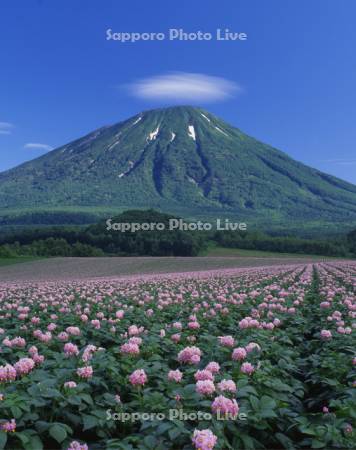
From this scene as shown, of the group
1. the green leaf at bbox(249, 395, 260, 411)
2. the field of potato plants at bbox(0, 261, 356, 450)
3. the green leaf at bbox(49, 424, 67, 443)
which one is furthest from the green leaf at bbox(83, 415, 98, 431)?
the green leaf at bbox(249, 395, 260, 411)

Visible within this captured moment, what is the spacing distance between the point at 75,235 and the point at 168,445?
8281 cm

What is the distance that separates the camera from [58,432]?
3.88 meters

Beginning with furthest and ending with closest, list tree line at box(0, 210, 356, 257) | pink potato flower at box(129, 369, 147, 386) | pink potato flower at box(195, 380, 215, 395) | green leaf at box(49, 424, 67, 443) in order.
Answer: tree line at box(0, 210, 356, 257), pink potato flower at box(129, 369, 147, 386), pink potato flower at box(195, 380, 215, 395), green leaf at box(49, 424, 67, 443)

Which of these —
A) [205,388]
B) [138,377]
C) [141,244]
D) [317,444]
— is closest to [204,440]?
[205,388]

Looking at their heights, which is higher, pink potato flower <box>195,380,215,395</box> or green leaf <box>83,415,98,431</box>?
pink potato flower <box>195,380,215,395</box>

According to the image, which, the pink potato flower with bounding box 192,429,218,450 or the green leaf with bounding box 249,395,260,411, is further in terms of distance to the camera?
the green leaf with bounding box 249,395,260,411

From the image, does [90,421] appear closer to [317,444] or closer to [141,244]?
[317,444]

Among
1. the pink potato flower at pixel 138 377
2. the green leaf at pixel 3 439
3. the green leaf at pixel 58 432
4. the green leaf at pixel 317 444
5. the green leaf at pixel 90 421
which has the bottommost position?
the green leaf at pixel 317 444

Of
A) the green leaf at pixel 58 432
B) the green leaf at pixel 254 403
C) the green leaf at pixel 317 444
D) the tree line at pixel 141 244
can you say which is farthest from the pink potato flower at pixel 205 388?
the tree line at pixel 141 244

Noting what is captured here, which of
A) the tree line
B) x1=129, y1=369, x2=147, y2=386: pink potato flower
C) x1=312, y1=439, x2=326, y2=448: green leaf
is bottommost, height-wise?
x1=312, y1=439, x2=326, y2=448: green leaf

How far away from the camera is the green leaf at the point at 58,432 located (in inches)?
151

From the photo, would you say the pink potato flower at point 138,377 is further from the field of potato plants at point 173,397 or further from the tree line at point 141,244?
the tree line at point 141,244

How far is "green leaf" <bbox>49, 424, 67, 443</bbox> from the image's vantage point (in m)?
3.83

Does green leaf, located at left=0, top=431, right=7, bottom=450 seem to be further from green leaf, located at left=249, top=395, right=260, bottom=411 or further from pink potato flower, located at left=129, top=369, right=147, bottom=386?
green leaf, located at left=249, top=395, right=260, bottom=411
